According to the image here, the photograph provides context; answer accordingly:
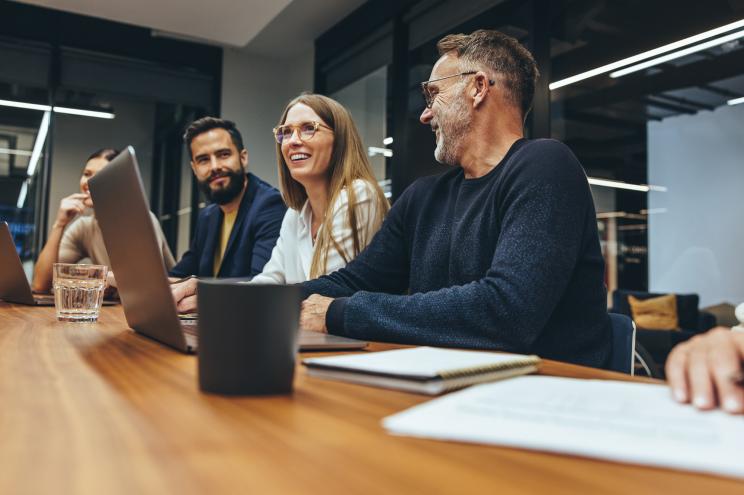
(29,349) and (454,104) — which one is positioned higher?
(454,104)

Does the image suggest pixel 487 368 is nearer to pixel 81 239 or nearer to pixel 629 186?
pixel 81 239

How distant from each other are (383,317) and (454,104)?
0.79 m

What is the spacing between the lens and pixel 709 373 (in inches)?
19.3

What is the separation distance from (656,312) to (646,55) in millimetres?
1973

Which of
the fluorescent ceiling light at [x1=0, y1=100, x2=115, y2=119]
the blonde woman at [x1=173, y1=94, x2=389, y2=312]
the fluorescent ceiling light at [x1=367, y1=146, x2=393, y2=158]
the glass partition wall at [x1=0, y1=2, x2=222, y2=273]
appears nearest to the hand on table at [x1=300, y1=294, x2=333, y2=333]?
the blonde woman at [x1=173, y1=94, x2=389, y2=312]

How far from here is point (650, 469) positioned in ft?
1.11

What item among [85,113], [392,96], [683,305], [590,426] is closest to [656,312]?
[683,305]

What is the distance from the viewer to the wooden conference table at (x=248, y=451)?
0.30m

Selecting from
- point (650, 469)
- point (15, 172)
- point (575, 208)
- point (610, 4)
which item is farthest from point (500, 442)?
point (15, 172)

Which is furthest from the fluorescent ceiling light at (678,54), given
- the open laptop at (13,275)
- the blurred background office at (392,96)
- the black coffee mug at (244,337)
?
the black coffee mug at (244,337)

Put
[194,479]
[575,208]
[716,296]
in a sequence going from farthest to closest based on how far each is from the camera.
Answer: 1. [716,296]
2. [575,208]
3. [194,479]

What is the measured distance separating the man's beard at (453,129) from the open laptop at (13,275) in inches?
43.1

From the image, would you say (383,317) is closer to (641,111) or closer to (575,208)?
(575,208)

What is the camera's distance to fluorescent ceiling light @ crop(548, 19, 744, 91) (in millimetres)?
3310
